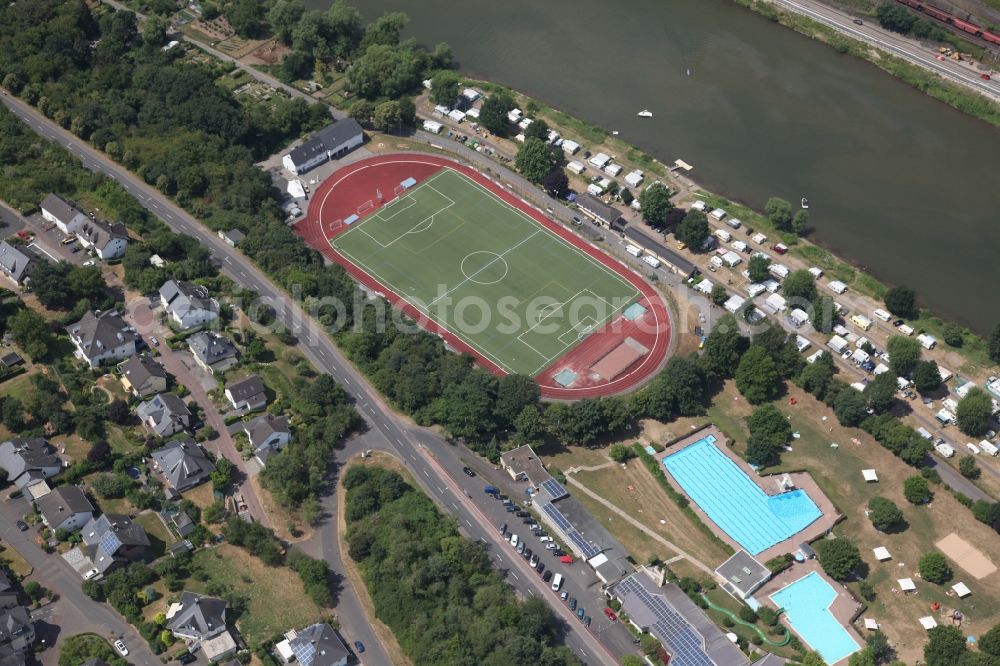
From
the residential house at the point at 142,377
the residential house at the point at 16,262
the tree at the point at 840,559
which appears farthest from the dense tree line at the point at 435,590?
the residential house at the point at 16,262

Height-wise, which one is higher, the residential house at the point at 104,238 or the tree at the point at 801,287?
the tree at the point at 801,287

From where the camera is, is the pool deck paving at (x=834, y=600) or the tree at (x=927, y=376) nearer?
the pool deck paving at (x=834, y=600)

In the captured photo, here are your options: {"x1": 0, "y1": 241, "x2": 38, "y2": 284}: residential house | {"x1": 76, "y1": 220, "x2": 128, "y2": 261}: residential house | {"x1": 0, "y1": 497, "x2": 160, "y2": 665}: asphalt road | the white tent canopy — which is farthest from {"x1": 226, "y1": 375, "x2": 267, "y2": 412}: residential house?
the white tent canopy

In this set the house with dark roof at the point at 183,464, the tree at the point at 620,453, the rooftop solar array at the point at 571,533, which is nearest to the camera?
the rooftop solar array at the point at 571,533

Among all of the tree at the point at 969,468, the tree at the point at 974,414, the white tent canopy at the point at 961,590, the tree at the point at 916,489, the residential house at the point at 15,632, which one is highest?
the tree at the point at 974,414

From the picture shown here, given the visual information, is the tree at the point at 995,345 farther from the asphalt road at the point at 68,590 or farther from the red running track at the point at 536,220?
the asphalt road at the point at 68,590

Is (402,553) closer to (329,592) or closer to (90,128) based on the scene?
(329,592)
